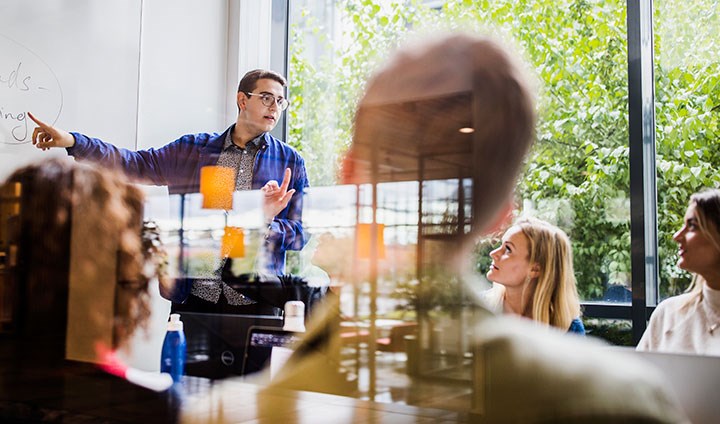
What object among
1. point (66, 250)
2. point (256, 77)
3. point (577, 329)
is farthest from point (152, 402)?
point (256, 77)

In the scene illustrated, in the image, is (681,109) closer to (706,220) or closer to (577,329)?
(706,220)

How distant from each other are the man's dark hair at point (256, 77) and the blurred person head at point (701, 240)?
920 millimetres

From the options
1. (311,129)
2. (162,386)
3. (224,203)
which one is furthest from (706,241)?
(162,386)

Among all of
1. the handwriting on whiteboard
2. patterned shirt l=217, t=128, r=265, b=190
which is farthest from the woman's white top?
the handwriting on whiteboard

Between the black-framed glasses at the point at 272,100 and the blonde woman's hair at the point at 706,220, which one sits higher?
the black-framed glasses at the point at 272,100

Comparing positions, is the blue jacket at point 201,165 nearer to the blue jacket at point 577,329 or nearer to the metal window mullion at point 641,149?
the blue jacket at point 577,329

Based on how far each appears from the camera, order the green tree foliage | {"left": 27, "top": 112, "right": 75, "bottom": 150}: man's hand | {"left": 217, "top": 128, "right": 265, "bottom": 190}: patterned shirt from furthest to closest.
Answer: the green tree foliage, {"left": 27, "top": 112, "right": 75, "bottom": 150}: man's hand, {"left": 217, "top": 128, "right": 265, "bottom": 190}: patterned shirt

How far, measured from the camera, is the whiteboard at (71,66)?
124 centimetres

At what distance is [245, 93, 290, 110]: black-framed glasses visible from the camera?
1296mm

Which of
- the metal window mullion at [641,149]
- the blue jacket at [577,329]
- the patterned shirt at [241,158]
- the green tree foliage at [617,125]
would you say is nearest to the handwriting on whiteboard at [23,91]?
the patterned shirt at [241,158]

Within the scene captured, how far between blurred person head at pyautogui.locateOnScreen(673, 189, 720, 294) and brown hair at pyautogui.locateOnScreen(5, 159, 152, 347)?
113 cm

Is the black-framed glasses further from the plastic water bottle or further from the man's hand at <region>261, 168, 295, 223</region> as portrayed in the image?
the plastic water bottle

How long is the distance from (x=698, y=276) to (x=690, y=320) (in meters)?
0.17

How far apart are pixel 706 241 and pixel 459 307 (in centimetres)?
Answer: 125
